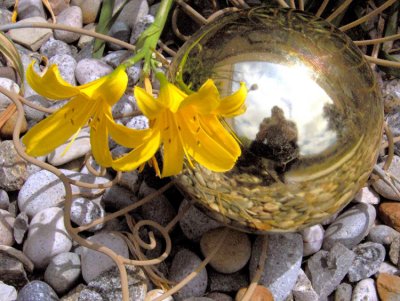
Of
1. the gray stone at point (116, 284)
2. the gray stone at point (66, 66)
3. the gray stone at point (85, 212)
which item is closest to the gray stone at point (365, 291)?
the gray stone at point (116, 284)

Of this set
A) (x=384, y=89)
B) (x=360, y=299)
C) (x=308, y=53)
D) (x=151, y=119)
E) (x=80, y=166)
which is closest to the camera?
(x=151, y=119)

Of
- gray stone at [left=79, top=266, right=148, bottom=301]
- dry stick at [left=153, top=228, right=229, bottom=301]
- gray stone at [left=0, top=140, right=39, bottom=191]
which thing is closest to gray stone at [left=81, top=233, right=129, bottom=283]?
gray stone at [left=79, top=266, right=148, bottom=301]

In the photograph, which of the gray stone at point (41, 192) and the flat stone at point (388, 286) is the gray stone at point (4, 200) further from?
the flat stone at point (388, 286)

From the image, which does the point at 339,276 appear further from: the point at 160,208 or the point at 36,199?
the point at 36,199

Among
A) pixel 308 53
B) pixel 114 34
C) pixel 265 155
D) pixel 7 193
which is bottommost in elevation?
pixel 7 193

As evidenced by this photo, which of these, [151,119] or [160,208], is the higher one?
[151,119]

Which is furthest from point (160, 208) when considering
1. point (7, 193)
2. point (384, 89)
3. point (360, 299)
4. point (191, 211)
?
point (384, 89)
